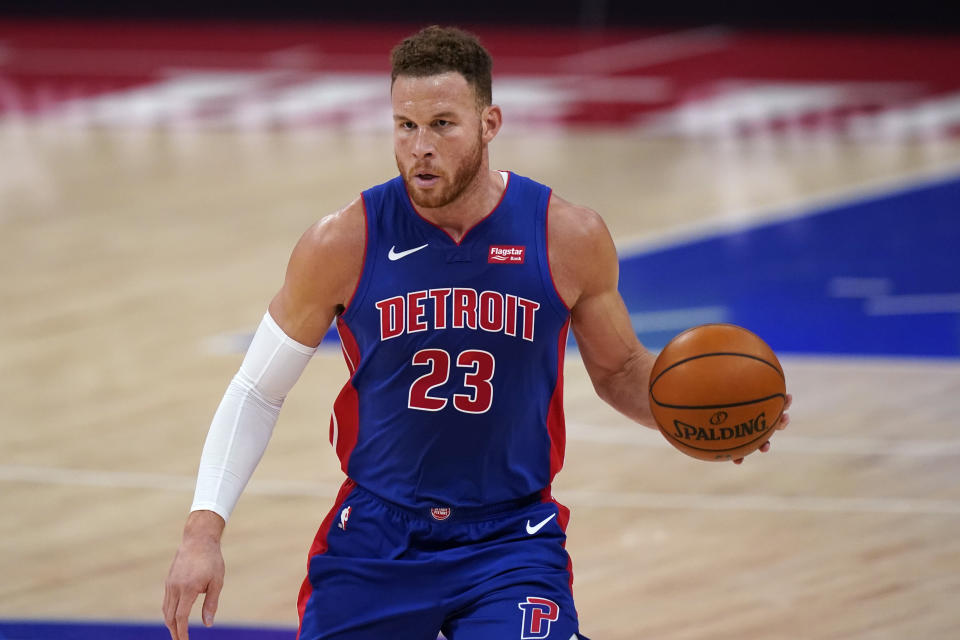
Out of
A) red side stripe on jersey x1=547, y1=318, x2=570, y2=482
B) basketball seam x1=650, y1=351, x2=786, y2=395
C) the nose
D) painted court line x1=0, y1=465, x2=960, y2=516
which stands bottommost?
red side stripe on jersey x1=547, y1=318, x2=570, y2=482

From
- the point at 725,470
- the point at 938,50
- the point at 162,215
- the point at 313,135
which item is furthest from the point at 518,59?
the point at 725,470

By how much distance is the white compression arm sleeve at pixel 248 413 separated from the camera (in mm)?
3523

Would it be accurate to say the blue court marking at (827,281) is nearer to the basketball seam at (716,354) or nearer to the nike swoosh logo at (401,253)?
the basketball seam at (716,354)

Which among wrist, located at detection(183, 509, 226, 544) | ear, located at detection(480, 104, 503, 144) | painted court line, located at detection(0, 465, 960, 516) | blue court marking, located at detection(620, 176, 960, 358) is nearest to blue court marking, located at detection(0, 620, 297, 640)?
painted court line, located at detection(0, 465, 960, 516)

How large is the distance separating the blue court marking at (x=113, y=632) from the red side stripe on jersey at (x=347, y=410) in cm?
141

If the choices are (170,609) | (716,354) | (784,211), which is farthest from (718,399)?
(784,211)

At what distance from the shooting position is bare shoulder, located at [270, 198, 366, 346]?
3.50m

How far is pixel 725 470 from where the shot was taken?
6.43m

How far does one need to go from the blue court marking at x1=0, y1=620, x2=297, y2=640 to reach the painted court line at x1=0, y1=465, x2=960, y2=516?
1.26 metres

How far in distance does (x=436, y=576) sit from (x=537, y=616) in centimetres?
26

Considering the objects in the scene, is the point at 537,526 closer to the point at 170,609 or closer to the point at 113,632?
the point at 170,609

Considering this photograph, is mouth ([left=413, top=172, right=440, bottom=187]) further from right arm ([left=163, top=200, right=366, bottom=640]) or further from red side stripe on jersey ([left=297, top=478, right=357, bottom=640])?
red side stripe on jersey ([left=297, top=478, right=357, bottom=640])

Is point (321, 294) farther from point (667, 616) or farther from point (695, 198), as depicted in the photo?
point (695, 198)

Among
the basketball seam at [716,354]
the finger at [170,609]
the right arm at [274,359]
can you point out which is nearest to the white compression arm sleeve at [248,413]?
the right arm at [274,359]
